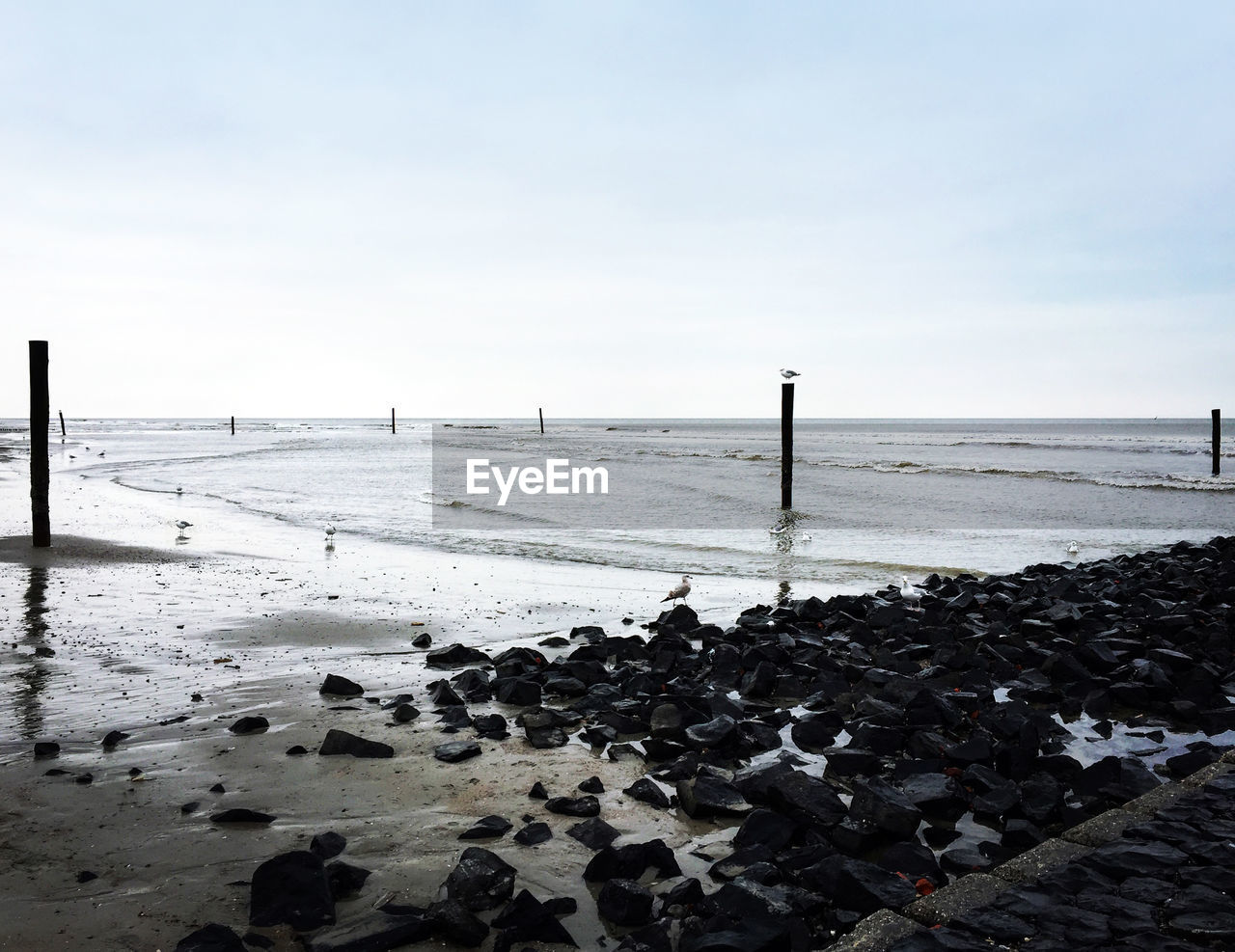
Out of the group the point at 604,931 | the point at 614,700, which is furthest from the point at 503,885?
the point at 614,700

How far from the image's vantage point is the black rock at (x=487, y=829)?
12.7 ft

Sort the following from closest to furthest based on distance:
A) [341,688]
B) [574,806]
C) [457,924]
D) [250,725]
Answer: [457,924] < [574,806] < [250,725] < [341,688]

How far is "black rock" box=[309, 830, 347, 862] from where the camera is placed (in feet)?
11.8

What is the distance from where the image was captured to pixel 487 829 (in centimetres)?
390

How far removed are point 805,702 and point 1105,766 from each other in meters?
2.01

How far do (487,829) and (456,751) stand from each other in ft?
3.42

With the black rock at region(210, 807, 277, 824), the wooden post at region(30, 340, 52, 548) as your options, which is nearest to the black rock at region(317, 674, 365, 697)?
the black rock at region(210, 807, 277, 824)

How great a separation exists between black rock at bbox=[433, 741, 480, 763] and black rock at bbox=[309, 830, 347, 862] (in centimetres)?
109

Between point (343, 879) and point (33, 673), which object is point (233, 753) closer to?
point (343, 879)

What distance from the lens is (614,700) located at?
19.4ft

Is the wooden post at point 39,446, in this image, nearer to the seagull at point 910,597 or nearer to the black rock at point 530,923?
the seagull at point 910,597

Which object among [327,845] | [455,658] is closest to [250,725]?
[327,845]

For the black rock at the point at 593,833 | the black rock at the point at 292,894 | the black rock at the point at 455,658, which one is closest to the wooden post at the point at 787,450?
the black rock at the point at 455,658

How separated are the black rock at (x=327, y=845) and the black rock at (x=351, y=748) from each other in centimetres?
107
